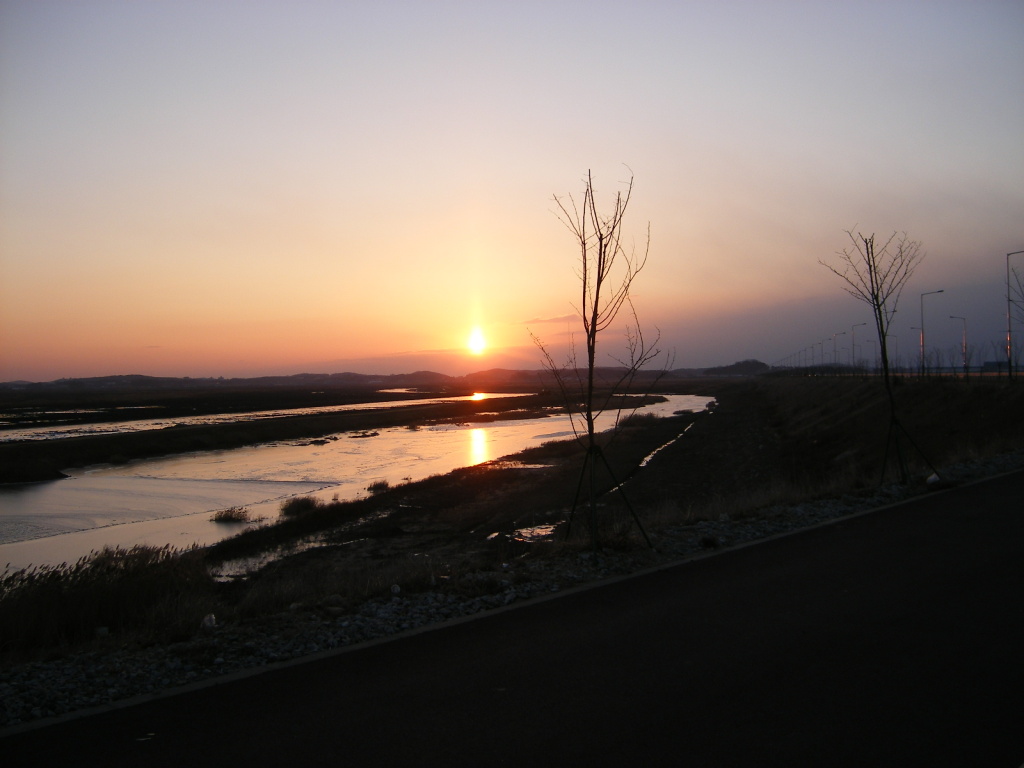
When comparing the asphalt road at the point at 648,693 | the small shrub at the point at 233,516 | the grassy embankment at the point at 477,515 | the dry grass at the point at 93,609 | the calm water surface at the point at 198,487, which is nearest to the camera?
the asphalt road at the point at 648,693

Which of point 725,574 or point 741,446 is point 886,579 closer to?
point 725,574

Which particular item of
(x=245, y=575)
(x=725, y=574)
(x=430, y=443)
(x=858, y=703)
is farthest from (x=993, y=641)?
(x=430, y=443)

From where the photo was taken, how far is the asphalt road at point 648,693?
171 inches

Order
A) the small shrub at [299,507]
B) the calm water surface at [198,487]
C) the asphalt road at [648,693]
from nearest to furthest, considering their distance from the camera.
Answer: the asphalt road at [648,693] < the calm water surface at [198,487] < the small shrub at [299,507]

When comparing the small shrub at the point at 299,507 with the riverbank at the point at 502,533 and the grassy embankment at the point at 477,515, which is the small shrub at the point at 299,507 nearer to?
the grassy embankment at the point at 477,515

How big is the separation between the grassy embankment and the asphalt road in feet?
6.14

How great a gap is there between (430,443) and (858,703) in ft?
155

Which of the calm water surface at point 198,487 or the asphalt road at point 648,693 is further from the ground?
the asphalt road at point 648,693

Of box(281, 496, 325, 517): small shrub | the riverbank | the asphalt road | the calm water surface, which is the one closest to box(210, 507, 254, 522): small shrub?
the calm water surface

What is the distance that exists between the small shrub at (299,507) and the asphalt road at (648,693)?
18357 mm

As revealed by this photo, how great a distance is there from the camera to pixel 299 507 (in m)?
24.9

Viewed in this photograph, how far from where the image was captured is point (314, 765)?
422cm

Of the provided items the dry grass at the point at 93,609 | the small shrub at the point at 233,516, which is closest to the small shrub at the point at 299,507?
the small shrub at the point at 233,516

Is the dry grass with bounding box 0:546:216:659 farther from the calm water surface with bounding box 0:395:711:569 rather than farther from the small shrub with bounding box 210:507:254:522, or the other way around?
A: the small shrub with bounding box 210:507:254:522
